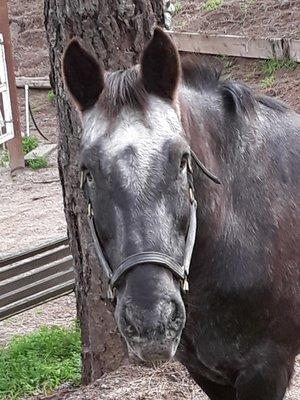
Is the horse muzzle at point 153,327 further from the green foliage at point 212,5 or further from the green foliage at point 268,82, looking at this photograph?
the green foliage at point 212,5

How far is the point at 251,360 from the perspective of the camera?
314 cm

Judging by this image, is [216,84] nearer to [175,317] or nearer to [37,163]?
[175,317]

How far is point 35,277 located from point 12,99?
510 centimetres

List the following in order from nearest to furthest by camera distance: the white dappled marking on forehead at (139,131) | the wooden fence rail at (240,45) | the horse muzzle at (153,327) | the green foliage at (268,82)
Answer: the horse muzzle at (153,327) < the white dappled marking on forehead at (139,131) < the green foliage at (268,82) < the wooden fence rail at (240,45)

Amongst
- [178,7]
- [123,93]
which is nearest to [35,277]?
[123,93]

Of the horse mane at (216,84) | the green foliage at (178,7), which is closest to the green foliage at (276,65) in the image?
the green foliage at (178,7)

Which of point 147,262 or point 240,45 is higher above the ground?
point 147,262

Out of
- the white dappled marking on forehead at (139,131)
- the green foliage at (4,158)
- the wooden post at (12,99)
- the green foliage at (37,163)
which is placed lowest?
the green foliage at (4,158)

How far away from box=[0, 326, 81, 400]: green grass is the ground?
28 centimetres

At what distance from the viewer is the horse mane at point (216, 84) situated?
124 inches

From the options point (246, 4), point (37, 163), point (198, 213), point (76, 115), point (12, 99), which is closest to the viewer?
point (198, 213)

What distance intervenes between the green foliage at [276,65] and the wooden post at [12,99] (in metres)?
3.49

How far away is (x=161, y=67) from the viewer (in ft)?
8.90

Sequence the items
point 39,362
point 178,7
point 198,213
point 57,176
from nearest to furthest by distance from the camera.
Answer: point 198,213
point 39,362
point 57,176
point 178,7
